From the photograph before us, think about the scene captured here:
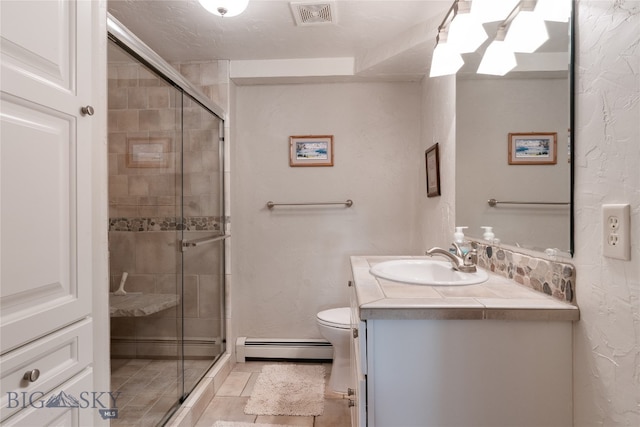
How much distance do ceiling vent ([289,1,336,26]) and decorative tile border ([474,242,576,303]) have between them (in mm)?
1388

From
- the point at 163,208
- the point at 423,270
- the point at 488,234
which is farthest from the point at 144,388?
the point at 488,234

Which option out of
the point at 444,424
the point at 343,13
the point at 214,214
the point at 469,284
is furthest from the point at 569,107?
the point at 214,214

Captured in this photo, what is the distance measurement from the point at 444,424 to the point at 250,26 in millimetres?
2050

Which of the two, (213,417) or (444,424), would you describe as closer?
(444,424)

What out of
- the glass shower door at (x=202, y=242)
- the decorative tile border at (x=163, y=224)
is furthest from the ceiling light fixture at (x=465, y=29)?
the decorative tile border at (x=163, y=224)

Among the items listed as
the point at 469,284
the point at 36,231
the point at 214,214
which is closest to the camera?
the point at 36,231

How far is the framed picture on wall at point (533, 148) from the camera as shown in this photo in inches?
38.2

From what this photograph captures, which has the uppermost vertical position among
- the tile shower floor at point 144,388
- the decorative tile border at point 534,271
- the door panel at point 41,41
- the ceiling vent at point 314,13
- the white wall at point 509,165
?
the ceiling vent at point 314,13

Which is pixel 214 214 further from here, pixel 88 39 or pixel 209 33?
pixel 88 39

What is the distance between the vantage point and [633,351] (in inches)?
27.2

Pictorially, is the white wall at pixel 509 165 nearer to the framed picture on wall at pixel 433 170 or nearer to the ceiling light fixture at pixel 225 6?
the framed picture on wall at pixel 433 170

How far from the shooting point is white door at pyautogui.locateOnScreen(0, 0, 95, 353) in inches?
29.6

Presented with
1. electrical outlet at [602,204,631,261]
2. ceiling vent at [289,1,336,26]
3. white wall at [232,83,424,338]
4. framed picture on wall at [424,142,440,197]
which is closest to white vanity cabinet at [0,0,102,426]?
ceiling vent at [289,1,336,26]

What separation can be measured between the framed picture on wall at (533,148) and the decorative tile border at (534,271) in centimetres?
30
